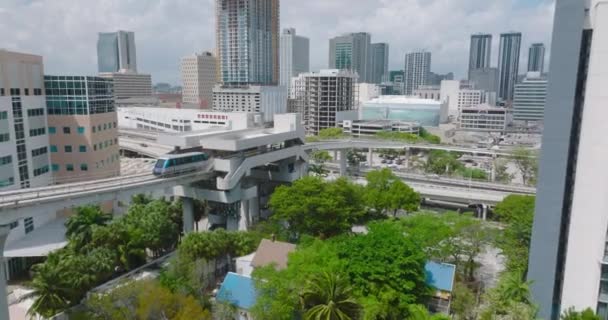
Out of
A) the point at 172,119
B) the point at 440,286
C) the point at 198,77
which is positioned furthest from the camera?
the point at 198,77

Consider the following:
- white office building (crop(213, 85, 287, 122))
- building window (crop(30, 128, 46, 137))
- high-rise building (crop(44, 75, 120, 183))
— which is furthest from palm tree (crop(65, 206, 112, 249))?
white office building (crop(213, 85, 287, 122))

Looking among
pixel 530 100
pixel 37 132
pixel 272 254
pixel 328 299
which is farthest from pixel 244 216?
pixel 530 100

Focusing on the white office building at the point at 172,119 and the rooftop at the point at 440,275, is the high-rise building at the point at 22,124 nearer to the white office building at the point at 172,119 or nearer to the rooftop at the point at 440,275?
the rooftop at the point at 440,275

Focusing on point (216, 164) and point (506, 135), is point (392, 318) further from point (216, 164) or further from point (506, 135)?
point (506, 135)

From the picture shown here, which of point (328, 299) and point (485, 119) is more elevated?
point (485, 119)

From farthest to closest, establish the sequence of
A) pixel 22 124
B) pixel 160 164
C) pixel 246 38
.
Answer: pixel 246 38 < pixel 22 124 < pixel 160 164

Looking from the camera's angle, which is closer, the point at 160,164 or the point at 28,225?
the point at 160,164

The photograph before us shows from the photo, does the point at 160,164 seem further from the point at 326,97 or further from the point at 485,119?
the point at 485,119

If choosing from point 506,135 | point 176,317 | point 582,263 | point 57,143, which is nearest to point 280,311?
point 176,317
